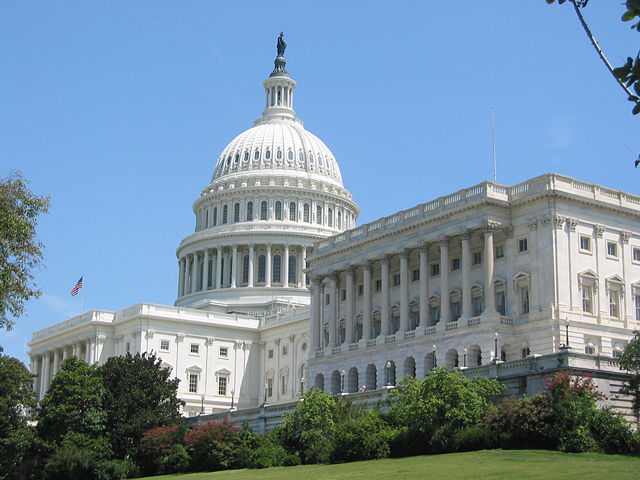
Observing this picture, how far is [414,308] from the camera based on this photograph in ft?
298

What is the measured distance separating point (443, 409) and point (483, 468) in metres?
13.1

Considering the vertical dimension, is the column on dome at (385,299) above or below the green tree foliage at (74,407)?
above

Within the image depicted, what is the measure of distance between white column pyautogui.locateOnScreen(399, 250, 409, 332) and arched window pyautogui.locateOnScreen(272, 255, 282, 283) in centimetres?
5792

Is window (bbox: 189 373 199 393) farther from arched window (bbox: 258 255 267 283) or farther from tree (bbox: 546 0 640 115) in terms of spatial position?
tree (bbox: 546 0 640 115)

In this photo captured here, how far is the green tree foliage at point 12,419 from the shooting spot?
74.2 metres

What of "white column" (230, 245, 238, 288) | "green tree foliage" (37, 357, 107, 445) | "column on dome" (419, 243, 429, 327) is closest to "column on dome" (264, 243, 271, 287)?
"white column" (230, 245, 238, 288)

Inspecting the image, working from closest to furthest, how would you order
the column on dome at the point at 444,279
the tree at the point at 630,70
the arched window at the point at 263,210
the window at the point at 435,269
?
the tree at the point at 630,70, the column on dome at the point at 444,279, the window at the point at 435,269, the arched window at the point at 263,210

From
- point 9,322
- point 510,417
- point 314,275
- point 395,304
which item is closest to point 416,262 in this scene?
point 395,304

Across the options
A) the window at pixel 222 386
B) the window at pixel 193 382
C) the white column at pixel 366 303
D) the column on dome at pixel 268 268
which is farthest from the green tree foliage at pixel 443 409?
the column on dome at pixel 268 268

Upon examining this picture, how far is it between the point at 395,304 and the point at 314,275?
1331cm

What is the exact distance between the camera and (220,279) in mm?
148375

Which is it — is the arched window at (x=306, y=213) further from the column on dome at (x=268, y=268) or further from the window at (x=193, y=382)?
the window at (x=193, y=382)

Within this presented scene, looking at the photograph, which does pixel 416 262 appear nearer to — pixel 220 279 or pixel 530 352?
pixel 530 352

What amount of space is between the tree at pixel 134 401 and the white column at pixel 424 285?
71.5ft
